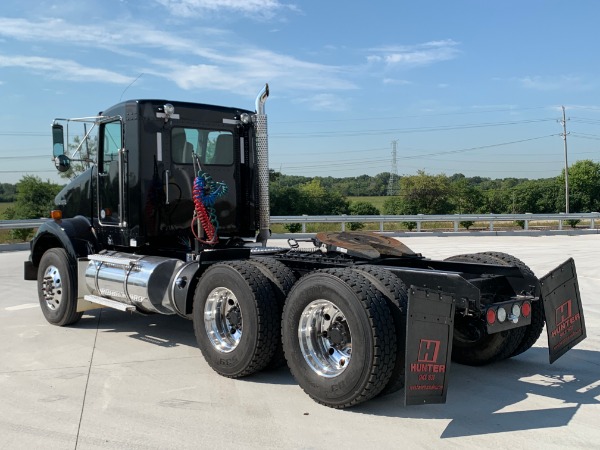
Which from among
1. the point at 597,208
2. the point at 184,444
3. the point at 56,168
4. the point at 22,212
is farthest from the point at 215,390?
the point at 597,208

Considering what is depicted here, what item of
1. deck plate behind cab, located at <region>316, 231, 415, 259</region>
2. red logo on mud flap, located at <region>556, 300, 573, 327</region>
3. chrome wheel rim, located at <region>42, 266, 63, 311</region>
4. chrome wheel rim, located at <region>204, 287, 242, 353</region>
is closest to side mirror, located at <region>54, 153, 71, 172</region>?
chrome wheel rim, located at <region>42, 266, 63, 311</region>

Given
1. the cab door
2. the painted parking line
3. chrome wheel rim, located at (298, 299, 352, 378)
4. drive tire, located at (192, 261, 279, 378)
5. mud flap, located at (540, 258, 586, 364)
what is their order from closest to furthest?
chrome wheel rim, located at (298, 299, 352, 378) < mud flap, located at (540, 258, 586, 364) < drive tire, located at (192, 261, 279, 378) < the cab door < the painted parking line

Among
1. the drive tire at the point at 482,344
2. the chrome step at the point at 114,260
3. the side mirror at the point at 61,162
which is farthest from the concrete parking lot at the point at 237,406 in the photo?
the side mirror at the point at 61,162

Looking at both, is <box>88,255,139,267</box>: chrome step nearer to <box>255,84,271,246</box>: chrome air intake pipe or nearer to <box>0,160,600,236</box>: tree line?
<box>255,84,271,246</box>: chrome air intake pipe

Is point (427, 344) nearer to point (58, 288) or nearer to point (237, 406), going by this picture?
point (237, 406)

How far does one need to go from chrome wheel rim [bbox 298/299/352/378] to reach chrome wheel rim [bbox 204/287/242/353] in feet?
2.96

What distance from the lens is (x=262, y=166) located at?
24.3 ft

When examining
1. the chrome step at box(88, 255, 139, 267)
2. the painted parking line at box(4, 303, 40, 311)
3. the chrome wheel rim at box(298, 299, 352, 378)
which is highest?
the chrome step at box(88, 255, 139, 267)

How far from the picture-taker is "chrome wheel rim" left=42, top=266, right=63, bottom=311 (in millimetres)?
7699

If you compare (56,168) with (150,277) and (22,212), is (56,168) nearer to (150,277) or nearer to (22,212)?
(150,277)

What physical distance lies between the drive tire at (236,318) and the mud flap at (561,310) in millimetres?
2305

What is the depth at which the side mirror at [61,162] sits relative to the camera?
7.32 metres

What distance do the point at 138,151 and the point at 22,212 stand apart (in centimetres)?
2589

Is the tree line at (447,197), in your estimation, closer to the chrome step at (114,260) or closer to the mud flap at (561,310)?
the chrome step at (114,260)
